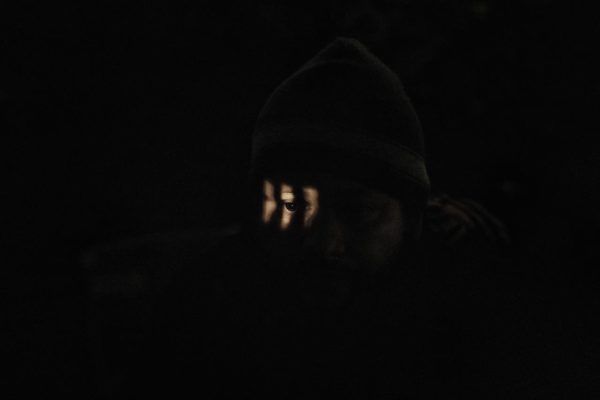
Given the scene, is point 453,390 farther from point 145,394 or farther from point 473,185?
point 473,185

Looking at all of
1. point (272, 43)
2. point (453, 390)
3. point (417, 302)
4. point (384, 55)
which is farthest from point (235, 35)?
point (453, 390)

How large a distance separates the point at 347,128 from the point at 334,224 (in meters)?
0.28

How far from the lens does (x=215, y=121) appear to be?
13.3 ft

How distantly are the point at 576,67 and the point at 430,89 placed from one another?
0.69 meters

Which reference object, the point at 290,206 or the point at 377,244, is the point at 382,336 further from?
the point at 290,206

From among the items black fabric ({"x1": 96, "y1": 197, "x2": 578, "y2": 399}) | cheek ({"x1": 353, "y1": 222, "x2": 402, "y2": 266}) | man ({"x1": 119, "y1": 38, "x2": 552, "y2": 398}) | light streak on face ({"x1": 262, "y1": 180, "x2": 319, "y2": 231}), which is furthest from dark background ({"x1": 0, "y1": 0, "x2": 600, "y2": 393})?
light streak on face ({"x1": 262, "y1": 180, "x2": 319, "y2": 231})

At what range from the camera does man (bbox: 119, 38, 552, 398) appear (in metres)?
1.65

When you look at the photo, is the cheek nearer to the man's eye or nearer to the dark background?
the man's eye

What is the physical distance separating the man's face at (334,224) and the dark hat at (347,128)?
41 millimetres

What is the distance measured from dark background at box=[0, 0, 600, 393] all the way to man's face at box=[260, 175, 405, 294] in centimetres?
62

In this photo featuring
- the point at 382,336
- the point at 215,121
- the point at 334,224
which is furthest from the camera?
the point at 215,121

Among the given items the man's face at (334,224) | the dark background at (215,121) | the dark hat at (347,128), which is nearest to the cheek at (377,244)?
the man's face at (334,224)

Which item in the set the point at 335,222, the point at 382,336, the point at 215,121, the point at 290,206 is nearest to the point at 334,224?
the point at 335,222

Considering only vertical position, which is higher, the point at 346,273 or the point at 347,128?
the point at 347,128
